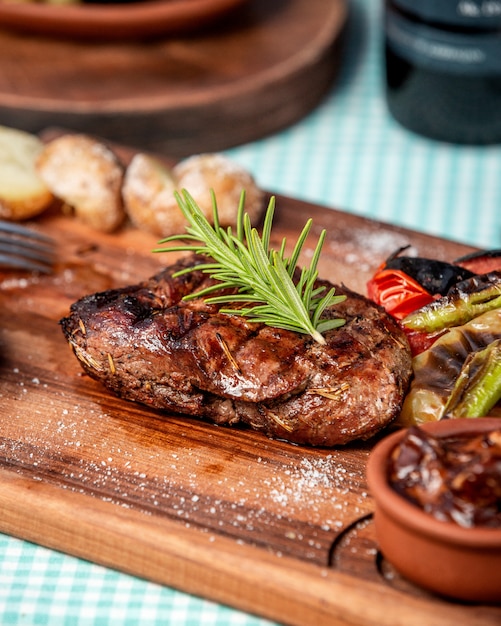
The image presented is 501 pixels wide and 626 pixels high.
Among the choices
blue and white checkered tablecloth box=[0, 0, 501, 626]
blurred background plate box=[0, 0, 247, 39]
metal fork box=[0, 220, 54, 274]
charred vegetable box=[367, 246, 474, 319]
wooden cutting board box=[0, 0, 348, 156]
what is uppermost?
charred vegetable box=[367, 246, 474, 319]

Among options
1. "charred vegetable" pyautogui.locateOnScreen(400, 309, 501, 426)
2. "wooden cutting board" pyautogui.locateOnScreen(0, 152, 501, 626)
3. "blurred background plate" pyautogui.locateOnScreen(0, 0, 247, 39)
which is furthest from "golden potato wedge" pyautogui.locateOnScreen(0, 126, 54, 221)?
"charred vegetable" pyautogui.locateOnScreen(400, 309, 501, 426)

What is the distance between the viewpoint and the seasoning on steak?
10.0ft

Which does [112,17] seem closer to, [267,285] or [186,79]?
[186,79]

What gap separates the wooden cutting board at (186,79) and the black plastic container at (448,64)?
0.66 m

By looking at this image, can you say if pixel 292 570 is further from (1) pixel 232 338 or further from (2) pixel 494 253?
(2) pixel 494 253

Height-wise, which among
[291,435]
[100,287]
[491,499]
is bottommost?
[100,287]

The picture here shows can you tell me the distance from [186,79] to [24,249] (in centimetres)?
185

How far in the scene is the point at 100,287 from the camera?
4.17 m

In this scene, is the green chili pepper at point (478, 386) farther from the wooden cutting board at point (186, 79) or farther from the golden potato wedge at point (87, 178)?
the wooden cutting board at point (186, 79)

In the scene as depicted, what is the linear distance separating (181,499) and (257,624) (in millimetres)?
465

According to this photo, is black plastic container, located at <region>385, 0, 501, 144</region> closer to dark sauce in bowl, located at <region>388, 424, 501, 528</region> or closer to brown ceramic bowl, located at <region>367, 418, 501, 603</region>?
brown ceramic bowl, located at <region>367, 418, 501, 603</region>

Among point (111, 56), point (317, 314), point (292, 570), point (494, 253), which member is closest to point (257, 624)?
point (292, 570)

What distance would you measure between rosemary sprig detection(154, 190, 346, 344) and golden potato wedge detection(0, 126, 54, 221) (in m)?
1.38

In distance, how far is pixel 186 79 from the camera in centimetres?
559
